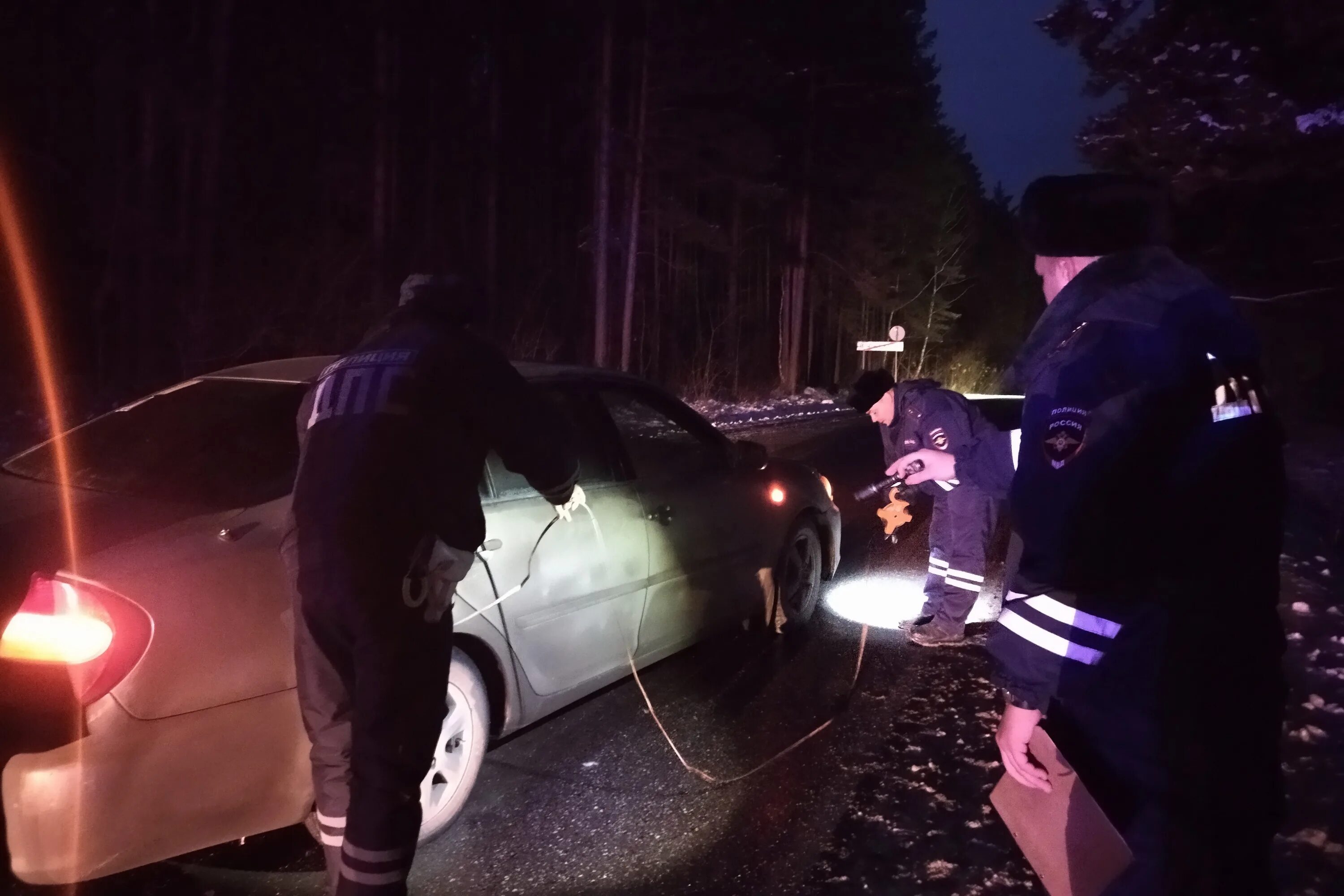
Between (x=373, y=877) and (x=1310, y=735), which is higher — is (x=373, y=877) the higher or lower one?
the higher one

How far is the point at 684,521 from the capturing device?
4.48m

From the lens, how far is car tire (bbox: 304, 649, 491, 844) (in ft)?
10.7

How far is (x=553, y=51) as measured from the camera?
29.6 metres

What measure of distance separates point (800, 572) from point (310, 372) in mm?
3110

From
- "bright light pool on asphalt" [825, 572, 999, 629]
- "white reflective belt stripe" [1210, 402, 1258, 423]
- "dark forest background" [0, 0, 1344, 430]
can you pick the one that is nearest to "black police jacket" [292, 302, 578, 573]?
"dark forest background" [0, 0, 1344, 430]

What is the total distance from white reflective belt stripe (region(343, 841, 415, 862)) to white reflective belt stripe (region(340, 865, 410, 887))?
0.10 feet

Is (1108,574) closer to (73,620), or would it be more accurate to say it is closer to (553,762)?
(73,620)

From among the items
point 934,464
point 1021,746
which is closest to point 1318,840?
point 934,464

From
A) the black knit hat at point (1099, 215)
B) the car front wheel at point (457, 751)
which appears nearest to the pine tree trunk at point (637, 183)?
the car front wheel at point (457, 751)

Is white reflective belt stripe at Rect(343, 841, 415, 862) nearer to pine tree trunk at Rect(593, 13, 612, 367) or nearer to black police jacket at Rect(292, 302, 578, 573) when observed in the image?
black police jacket at Rect(292, 302, 578, 573)

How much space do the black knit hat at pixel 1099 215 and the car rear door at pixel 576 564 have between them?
2.05 metres

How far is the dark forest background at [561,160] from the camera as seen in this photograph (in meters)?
14.5

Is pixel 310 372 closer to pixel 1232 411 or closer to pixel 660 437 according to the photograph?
pixel 660 437

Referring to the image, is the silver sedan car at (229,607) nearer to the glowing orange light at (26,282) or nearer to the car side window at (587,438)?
the car side window at (587,438)
